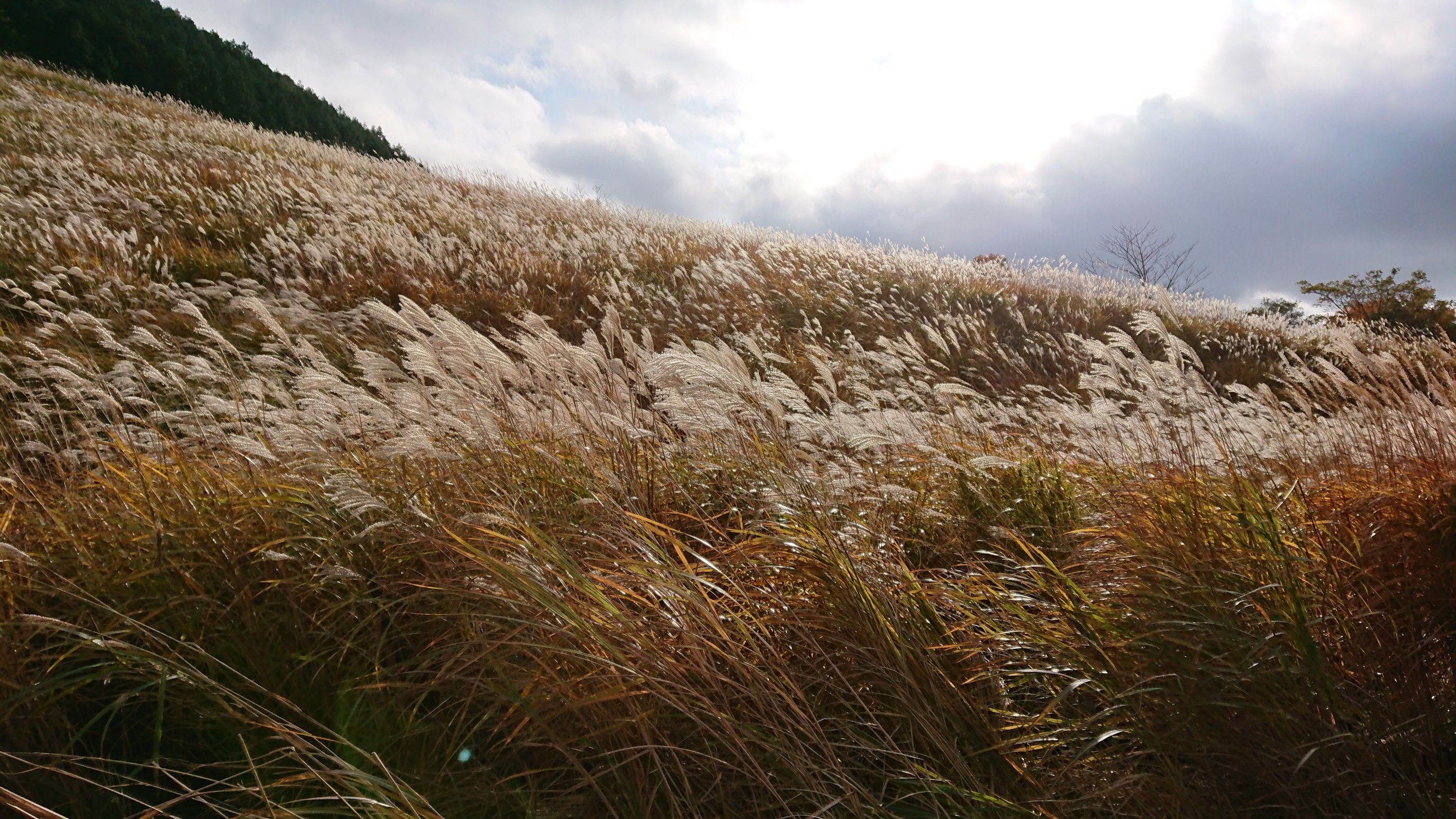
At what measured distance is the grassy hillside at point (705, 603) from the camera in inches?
59.1

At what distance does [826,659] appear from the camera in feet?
5.25

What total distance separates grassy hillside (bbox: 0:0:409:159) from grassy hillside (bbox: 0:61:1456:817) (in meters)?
20.9

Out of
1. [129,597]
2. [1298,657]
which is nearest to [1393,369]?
[1298,657]

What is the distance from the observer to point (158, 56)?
25.0 meters

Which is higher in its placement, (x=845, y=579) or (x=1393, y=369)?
(x=1393, y=369)

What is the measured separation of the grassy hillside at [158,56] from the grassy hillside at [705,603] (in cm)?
2090

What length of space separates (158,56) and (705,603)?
110 feet

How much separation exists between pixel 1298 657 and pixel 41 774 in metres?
2.87

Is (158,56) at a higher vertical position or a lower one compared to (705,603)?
higher

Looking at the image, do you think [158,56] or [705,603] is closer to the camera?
[705,603]

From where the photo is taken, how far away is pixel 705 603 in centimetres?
173

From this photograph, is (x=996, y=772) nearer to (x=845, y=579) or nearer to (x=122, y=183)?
(x=845, y=579)

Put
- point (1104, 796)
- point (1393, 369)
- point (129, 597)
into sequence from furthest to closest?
point (1393, 369) → point (129, 597) → point (1104, 796)

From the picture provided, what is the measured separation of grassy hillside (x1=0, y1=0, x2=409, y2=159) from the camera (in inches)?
912
